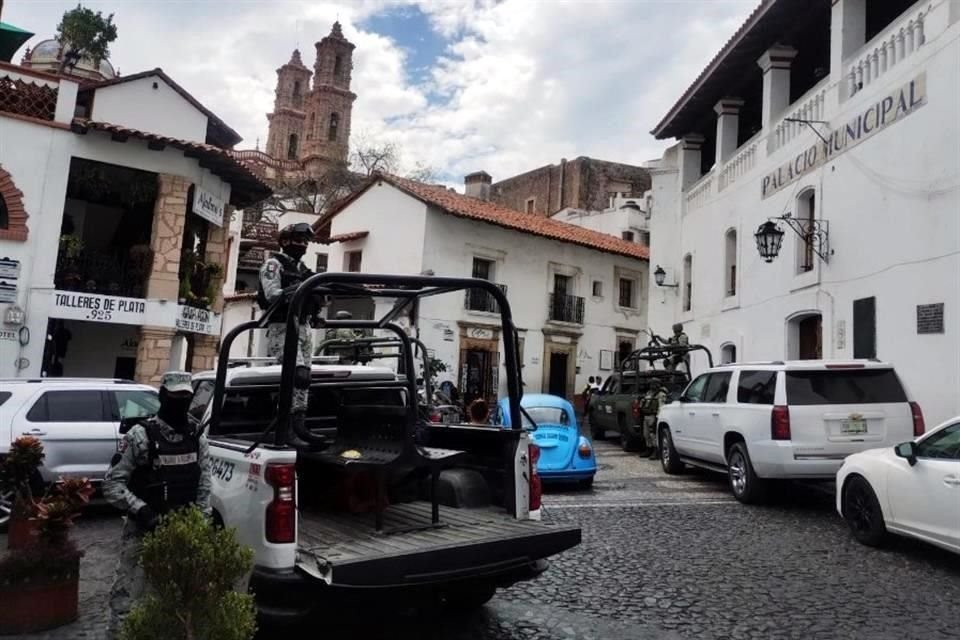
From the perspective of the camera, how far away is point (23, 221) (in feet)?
48.2

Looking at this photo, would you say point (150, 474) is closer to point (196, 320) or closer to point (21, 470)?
point (21, 470)

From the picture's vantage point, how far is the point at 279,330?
635 cm

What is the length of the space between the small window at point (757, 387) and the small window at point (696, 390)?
52.1 inches

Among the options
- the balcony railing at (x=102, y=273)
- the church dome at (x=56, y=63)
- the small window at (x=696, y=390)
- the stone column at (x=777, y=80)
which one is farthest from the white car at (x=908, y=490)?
the church dome at (x=56, y=63)

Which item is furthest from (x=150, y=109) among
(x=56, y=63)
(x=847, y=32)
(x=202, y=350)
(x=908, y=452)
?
(x=908, y=452)

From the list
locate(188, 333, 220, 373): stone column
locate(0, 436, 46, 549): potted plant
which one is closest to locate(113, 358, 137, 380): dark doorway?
locate(188, 333, 220, 373): stone column

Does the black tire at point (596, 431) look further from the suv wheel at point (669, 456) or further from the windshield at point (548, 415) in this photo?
the windshield at point (548, 415)

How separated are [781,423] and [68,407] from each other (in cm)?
866

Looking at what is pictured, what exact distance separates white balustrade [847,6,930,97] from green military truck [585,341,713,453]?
569 centimetres

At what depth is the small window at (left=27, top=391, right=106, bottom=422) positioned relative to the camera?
8.51 m

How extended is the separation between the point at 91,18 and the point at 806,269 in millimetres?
18981

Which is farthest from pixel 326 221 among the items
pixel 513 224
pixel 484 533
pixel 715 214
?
pixel 484 533

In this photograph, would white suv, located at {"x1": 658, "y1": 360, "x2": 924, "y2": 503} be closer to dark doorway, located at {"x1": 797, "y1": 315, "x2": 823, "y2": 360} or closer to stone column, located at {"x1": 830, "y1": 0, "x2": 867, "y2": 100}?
dark doorway, located at {"x1": 797, "y1": 315, "x2": 823, "y2": 360}

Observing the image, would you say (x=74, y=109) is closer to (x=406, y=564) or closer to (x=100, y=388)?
(x=100, y=388)
